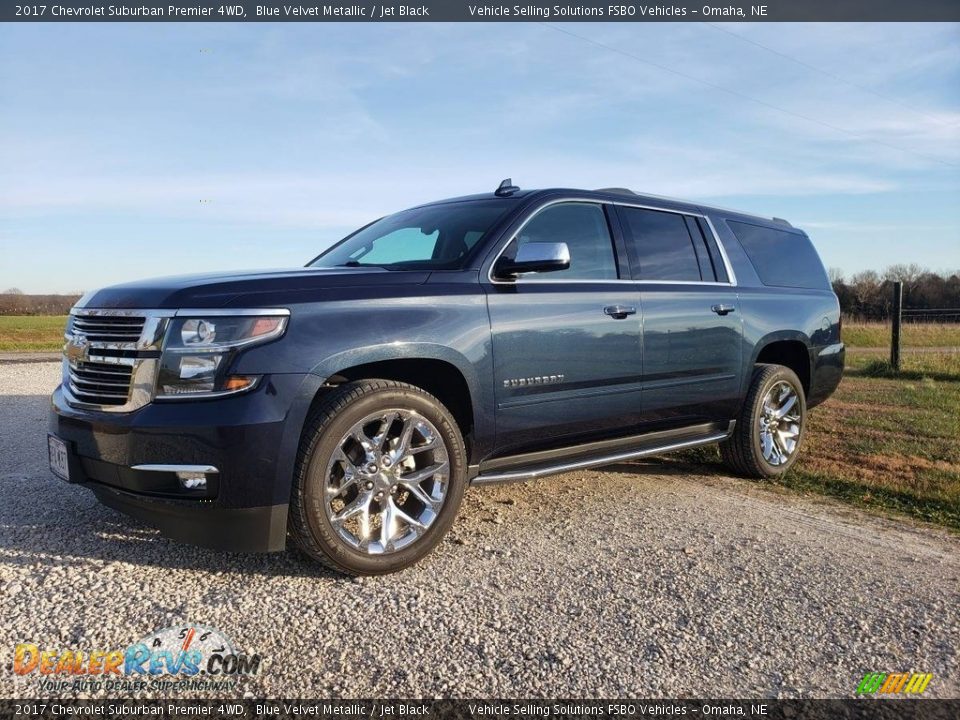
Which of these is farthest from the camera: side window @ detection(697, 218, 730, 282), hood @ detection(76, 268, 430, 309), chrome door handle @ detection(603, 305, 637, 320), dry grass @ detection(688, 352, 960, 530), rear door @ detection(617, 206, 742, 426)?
side window @ detection(697, 218, 730, 282)

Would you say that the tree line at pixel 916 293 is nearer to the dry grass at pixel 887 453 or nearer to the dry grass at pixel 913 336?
the dry grass at pixel 913 336

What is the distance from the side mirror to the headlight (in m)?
1.40

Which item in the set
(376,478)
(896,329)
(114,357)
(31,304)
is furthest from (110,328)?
(31,304)

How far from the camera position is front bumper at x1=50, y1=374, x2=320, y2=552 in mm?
3010

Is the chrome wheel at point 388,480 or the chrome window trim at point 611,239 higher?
the chrome window trim at point 611,239

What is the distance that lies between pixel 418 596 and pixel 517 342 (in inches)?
55.4

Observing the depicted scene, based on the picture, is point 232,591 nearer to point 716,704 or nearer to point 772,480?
point 716,704

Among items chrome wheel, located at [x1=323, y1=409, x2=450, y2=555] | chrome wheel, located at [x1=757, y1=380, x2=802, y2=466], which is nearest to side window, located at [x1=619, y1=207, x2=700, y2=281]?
chrome wheel, located at [x1=757, y1=380, x2=802, y2=466]

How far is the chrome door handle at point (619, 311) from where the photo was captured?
432cm

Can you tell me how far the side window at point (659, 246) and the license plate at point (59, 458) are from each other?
3.32m

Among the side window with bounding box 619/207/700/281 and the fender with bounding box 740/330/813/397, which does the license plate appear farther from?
the fender with bounding box 740/330/813/397

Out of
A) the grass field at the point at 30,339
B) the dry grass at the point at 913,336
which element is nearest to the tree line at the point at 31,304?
the grass field at the point at 30,339

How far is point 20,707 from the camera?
2.29m

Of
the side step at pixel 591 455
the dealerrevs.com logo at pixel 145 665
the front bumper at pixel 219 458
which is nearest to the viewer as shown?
the dealerrevs.com logo at pixel 145 665
